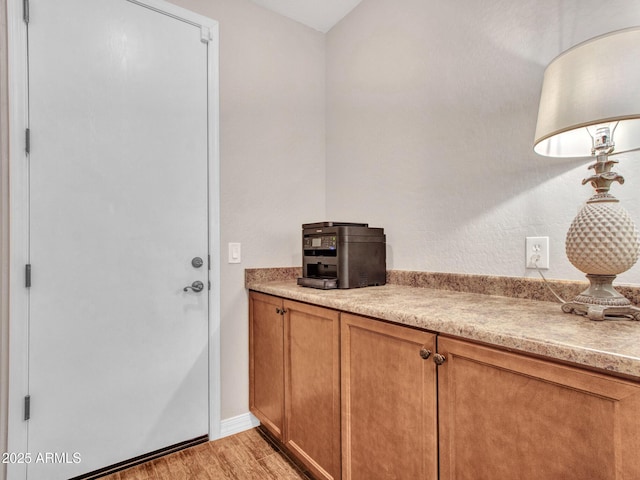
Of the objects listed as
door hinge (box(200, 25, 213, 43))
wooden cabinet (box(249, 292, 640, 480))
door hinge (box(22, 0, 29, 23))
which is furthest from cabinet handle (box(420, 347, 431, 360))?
door hinge (box(22, 0, 29, 23))

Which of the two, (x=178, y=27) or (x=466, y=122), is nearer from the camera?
(x=466, y=122)

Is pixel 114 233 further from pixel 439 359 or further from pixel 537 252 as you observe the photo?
pixel 537 252

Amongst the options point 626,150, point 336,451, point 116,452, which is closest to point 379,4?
point 626,150

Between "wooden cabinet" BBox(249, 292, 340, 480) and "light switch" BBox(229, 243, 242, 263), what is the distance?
0.25 m

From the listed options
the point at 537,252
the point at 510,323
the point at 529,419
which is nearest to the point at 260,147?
the point at 537,252

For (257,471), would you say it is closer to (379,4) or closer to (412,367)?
(412,367)

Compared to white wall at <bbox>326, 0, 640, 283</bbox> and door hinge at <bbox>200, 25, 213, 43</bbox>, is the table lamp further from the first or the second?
door hinge at <bbox>200, 25, 213, 43</bbox>

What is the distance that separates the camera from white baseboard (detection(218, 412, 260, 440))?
191cm

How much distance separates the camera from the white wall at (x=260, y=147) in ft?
6.50

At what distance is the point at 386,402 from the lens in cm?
109

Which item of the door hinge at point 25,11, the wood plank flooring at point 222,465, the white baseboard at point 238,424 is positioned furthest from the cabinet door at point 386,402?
the door hinge at point 25,11

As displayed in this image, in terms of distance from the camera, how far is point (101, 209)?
5.27 feet

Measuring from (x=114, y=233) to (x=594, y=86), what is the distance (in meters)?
1.94

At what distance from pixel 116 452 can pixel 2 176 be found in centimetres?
139
